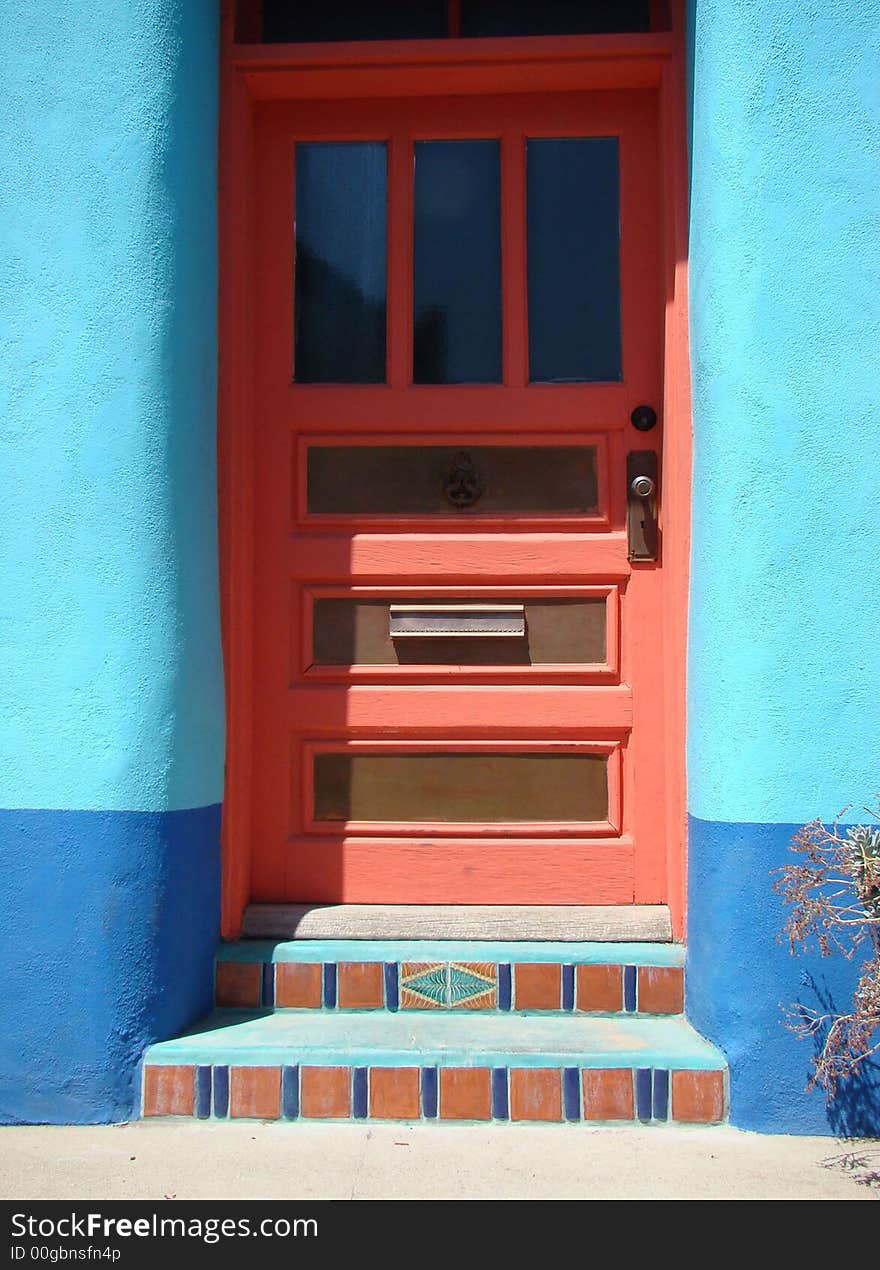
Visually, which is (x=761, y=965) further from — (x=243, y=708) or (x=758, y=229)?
(x=758, y=229)

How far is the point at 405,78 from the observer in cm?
340

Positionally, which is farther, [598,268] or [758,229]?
[598,268]

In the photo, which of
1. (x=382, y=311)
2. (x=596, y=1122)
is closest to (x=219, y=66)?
(x=382, y=311)

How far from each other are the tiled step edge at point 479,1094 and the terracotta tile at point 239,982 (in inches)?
12.5

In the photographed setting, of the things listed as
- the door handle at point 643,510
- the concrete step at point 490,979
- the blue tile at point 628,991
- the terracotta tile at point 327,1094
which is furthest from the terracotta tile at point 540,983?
the door handle at point 643,510

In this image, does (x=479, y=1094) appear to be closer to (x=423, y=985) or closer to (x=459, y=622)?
(x=423, y=985)

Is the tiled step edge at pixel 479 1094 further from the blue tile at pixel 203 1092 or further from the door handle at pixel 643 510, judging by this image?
the door handle at pixel 643 510

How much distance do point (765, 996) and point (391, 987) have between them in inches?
38.4

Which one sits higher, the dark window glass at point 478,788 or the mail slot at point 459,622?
the mail slot at point 459,622

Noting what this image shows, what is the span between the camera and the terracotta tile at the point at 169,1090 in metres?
2.87

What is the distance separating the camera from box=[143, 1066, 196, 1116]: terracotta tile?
2.87 m

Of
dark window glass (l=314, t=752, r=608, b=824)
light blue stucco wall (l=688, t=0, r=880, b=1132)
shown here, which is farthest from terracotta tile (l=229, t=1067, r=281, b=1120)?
light blue stucco wall (l=688, t=0, r=880, b=1132)

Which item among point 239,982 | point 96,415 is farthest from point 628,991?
point 96,415

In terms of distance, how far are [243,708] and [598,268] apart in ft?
5.50
